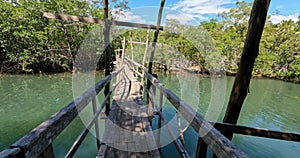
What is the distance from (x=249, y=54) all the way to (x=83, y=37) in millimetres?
15505

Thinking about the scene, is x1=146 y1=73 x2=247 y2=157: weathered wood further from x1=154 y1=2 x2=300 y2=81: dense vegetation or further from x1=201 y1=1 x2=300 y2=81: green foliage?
x1=201 y1=1 x2=300 y2=81: green foliage

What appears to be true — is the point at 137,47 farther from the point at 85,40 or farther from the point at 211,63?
the point at 211,63

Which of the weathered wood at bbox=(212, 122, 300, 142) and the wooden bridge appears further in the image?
the weathered wood at bbox=(212, 122, 300, 142)

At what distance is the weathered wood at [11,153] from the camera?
A: 1.58 feet

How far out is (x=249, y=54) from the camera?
1.34 metres

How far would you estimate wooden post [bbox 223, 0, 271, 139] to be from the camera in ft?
4.17

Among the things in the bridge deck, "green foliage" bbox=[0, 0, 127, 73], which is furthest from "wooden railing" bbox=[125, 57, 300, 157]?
"green foliage" bbox=[0, 0, 127, 73]

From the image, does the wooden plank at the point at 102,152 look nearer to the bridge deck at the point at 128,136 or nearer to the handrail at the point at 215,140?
the bridge deck at the point at 128,136

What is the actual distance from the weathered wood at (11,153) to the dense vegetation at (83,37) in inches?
386

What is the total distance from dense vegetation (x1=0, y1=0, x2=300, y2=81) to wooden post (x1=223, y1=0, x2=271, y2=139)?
9579mm

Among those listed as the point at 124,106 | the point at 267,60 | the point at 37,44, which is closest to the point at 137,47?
the point at 37,44

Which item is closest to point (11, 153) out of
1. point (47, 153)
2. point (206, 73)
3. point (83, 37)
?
point (47, 153)

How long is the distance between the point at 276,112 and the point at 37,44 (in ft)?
50.2

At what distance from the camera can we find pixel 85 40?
49.9ft
